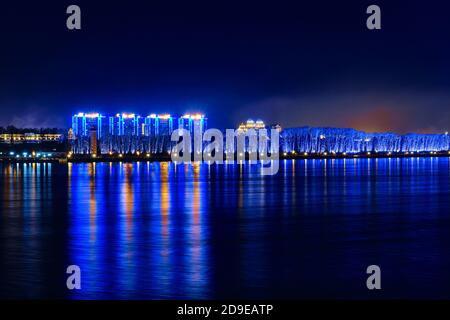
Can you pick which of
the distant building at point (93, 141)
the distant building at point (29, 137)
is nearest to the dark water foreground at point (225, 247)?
the distant building at point (93, 141)

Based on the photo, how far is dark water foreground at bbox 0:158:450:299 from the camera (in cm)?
1037

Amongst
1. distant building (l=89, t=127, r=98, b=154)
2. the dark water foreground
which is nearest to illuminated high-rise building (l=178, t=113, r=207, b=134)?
distant building (l=89, t=127, r=98, b=154)

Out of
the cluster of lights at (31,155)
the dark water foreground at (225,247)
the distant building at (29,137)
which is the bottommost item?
the dark water foreground at (225,247)

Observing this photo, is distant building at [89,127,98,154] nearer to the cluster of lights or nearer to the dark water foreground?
the cluster of lights

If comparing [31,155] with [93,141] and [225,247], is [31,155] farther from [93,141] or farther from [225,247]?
[225,247]

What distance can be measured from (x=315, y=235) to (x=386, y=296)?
20.4 feet

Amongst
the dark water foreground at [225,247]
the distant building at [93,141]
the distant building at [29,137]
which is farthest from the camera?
the distant building at [29,137]

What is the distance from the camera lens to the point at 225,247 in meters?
14.2

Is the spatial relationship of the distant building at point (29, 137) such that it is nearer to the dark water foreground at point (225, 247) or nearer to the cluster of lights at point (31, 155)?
the cluster of lights at point (31, 155)

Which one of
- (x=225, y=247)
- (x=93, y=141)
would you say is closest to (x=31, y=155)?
(x=93, y=141)

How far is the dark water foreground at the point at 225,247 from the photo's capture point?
10.4 m

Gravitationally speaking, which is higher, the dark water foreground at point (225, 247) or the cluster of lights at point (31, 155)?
the cluster of lights at point (31, 155)
